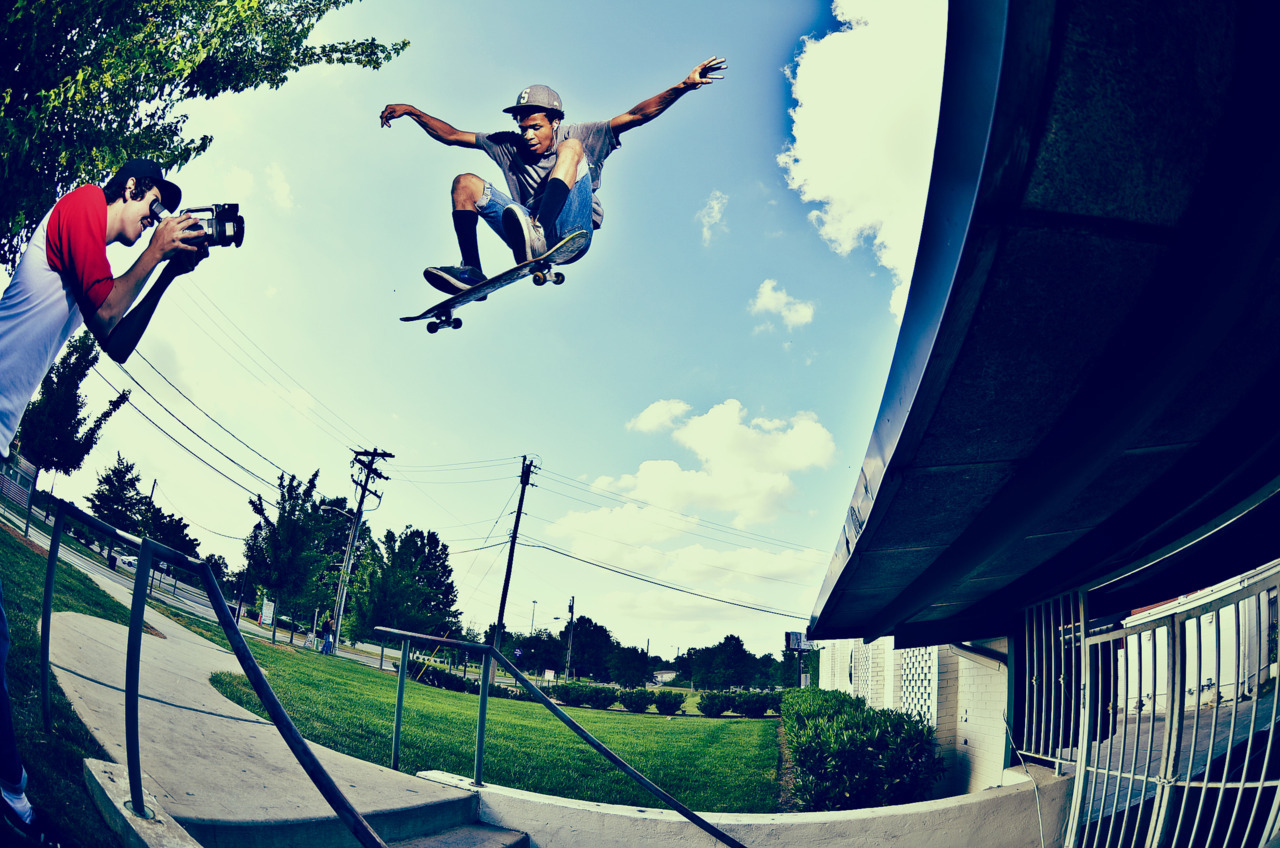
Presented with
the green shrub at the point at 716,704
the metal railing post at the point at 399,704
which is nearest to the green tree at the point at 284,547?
the metal railing post at the point at 399,704

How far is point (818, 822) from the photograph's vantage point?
409cm

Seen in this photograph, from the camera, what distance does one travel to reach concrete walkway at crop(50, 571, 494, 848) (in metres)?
2.34

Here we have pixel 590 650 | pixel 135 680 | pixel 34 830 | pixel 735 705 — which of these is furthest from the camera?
pixel 590 650

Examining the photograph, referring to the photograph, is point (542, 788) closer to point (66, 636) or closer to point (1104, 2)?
point (66, 636)

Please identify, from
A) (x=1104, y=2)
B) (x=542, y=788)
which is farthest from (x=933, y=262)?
(x=542, y=788)

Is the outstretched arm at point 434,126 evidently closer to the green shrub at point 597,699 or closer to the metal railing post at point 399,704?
the metal railing post at point 399,704

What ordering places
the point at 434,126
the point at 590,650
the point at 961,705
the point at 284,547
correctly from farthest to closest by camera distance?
1. the point at 590,650
2. the point at 284,547
3. the point at 961,705
4. the point at 434,126

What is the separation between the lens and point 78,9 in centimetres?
415

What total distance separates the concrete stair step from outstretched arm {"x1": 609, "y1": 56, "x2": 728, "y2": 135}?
20.8ft

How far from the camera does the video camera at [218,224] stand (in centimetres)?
380

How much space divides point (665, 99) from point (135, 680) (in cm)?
643

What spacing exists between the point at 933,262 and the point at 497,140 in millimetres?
6259

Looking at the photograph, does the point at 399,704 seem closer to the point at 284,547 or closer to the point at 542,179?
the point at 542,179

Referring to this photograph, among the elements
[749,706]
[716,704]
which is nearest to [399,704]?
[716,704]
